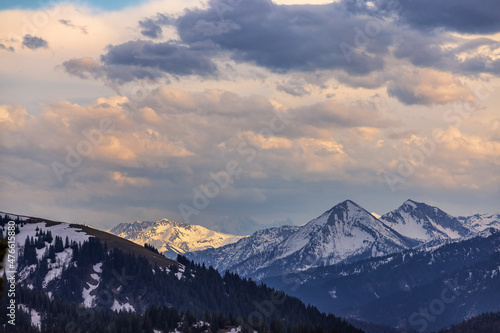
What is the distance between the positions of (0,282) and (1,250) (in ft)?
10.3

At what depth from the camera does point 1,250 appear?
51625 mm

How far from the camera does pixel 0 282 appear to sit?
53500 mm
